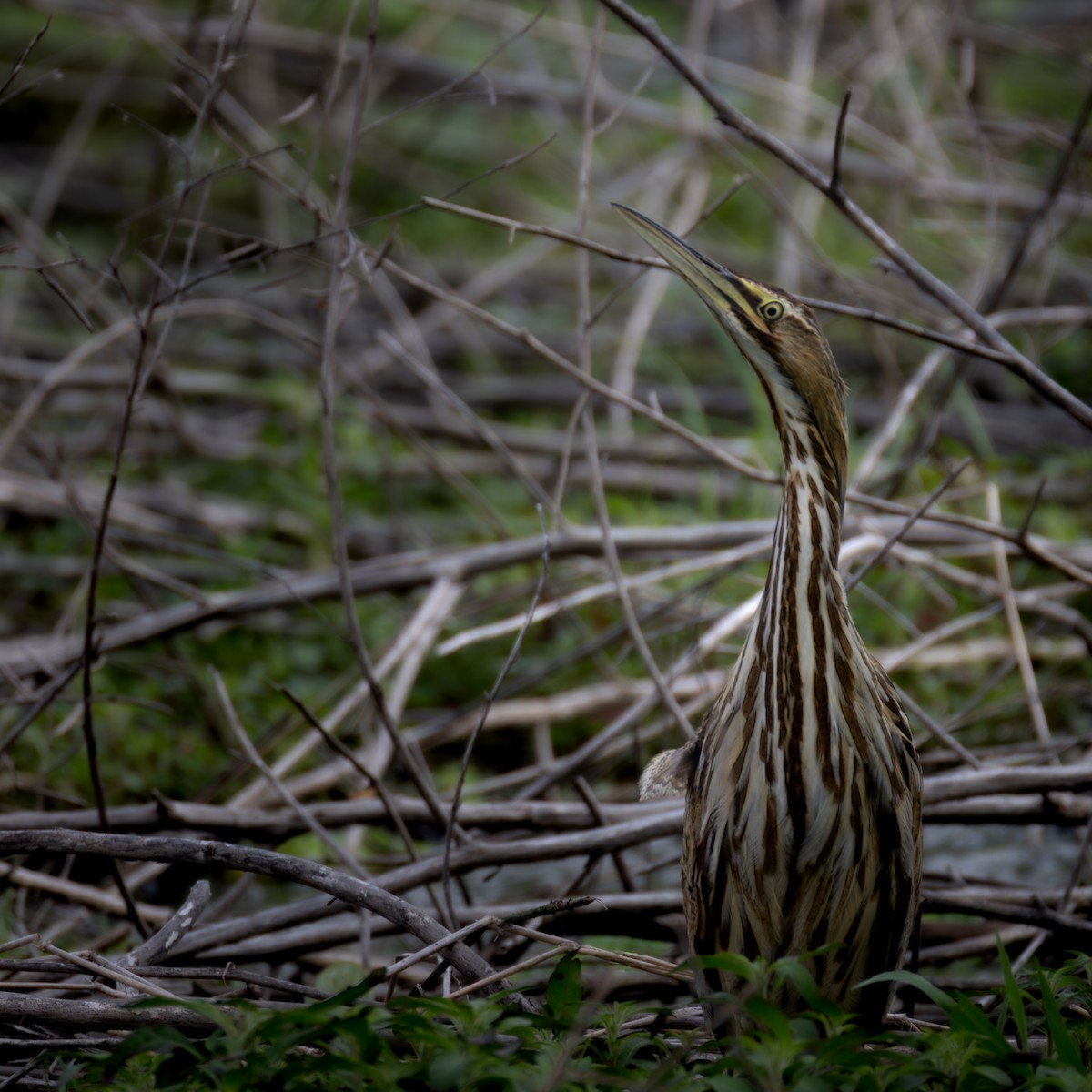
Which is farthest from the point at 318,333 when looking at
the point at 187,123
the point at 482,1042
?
the point at 482,1042

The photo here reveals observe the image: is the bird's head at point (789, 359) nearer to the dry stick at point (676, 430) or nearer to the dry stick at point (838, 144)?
the dry stick at point (838, 144)

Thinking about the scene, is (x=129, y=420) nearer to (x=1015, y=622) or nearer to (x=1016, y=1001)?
(x=1016, y=1001)

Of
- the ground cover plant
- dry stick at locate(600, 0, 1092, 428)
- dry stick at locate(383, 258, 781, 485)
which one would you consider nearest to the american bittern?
the ground cover plant

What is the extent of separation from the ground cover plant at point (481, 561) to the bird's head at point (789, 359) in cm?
36

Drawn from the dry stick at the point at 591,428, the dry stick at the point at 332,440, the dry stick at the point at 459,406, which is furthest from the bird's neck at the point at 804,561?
the dry stick at the point at 459,406

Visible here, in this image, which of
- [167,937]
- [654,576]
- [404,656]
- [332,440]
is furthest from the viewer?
[404,656]

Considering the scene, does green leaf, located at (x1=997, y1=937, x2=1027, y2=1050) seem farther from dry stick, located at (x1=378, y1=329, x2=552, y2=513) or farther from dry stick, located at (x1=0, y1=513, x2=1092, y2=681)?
dry stick, located at (x1=0, y1=513, x2=1092, y2=681)

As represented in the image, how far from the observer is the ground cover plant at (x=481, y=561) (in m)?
2.09

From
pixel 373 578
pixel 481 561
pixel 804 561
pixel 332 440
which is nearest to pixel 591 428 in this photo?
pixel 481 561

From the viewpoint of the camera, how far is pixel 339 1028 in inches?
64.7

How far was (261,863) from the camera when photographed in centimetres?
214

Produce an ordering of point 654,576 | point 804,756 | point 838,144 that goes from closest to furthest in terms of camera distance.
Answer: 1. point 804,756
2. point 838,144
3. point 654,576

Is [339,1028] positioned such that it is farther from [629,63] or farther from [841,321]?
[629,63]

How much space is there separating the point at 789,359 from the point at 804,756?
0.61 metres
